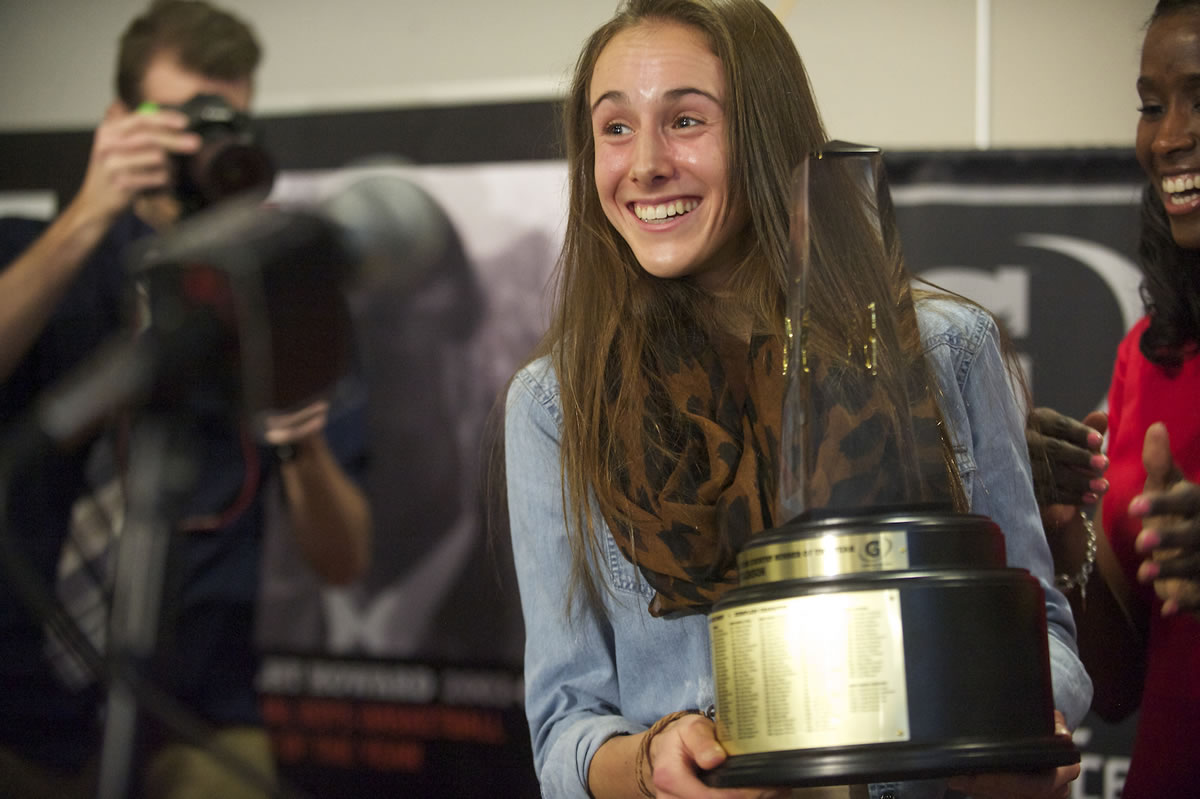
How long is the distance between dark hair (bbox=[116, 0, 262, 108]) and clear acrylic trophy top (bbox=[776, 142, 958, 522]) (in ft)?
4.48

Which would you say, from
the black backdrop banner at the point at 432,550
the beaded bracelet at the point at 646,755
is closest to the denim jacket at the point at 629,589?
the beaded bracelet at the point at 646,755

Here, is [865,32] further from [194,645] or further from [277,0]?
[194,645]

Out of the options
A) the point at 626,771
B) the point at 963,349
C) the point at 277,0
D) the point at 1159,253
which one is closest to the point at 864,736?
the point at 626,771

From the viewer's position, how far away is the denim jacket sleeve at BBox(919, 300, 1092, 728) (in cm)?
94

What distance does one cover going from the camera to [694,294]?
3.50ft

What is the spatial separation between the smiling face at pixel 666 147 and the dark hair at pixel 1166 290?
542 millimetres

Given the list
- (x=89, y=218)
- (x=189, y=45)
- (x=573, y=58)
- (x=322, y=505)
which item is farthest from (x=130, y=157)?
(x=573, y=58)

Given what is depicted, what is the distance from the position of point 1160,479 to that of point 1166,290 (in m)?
0.26

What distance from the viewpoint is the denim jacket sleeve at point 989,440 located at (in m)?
0.94

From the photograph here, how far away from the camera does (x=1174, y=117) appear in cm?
116

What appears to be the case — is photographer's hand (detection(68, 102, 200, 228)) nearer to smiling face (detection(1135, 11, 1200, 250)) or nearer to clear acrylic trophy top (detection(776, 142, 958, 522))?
clear acrylic trophy top (detection(776, 142, 958, 522))

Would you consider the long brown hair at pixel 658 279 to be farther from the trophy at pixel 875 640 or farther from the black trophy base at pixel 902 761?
the black trophy base at pixel 902 761

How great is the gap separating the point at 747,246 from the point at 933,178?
984mm

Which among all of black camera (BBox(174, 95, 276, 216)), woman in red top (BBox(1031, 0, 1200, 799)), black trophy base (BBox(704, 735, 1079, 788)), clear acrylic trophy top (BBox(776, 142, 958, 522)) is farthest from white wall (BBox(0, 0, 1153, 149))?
black trophy base (BBox(704, 735, 1079, 788))
